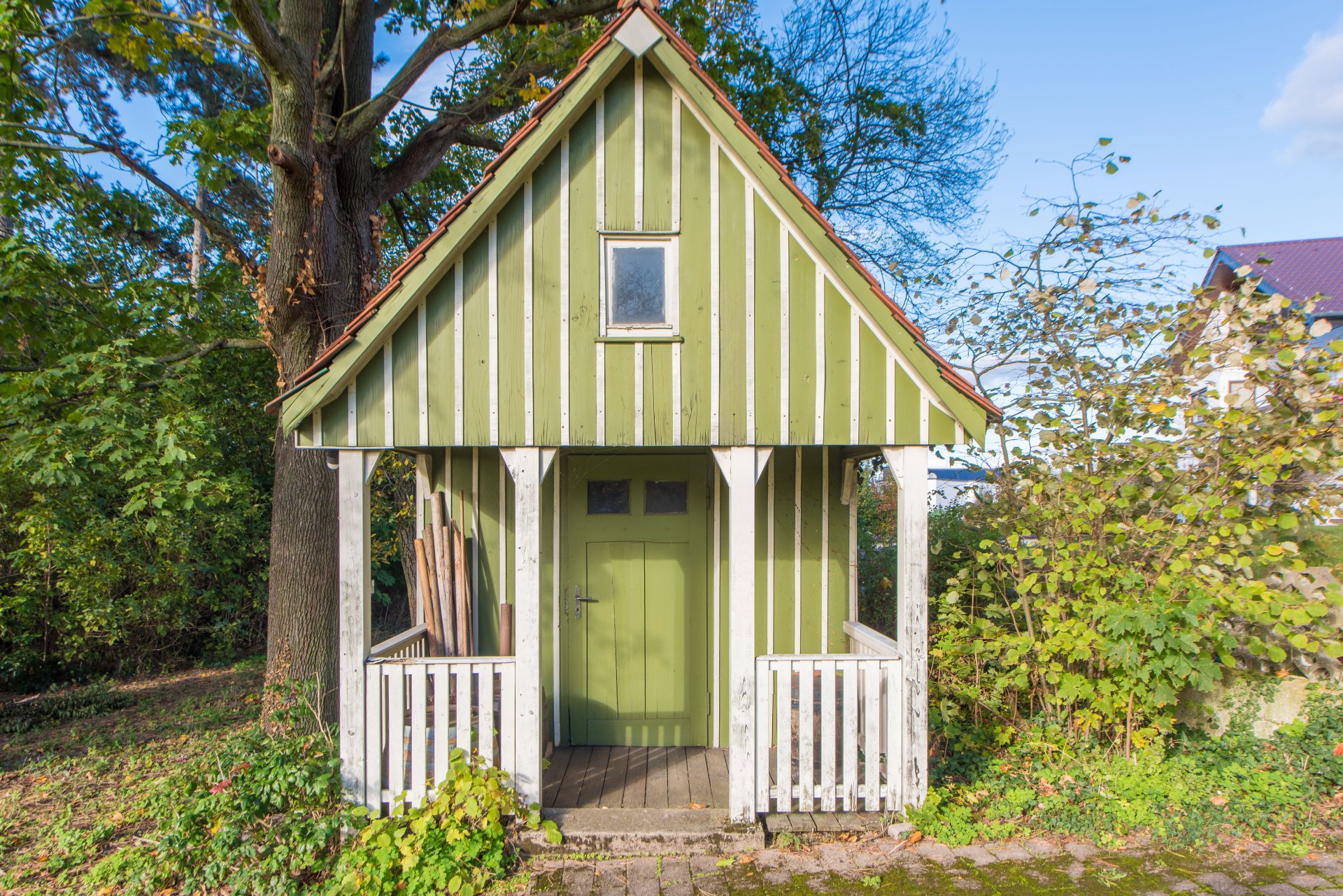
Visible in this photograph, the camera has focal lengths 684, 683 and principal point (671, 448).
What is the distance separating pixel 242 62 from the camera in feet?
34.0

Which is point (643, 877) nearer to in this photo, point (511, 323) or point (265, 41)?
point (511, 323)

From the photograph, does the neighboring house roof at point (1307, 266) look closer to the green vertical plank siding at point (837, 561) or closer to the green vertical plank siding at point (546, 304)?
the green vertical plank siding at point (837, 561)

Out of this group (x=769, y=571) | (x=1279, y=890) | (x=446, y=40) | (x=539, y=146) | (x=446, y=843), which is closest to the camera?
(x=1279, y=890)

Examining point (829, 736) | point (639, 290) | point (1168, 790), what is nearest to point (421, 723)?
point (829, 736)

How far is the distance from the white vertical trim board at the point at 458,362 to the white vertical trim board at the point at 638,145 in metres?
1.22

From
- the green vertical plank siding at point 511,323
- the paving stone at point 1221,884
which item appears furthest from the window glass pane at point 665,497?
the paving stone at point 1221,884

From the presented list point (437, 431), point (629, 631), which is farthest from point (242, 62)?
point (629, 631)

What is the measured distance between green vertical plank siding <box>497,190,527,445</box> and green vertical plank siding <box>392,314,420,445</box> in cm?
54

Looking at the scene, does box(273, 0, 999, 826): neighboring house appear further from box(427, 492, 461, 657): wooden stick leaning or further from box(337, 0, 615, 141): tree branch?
box(337, 0, 615, 141): tree branch

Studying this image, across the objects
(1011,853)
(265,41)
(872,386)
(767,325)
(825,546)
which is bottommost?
(1011,853)

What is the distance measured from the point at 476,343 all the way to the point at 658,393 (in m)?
1.23

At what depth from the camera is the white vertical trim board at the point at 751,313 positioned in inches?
178

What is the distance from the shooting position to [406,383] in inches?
175

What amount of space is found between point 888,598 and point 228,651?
909 centimetres
